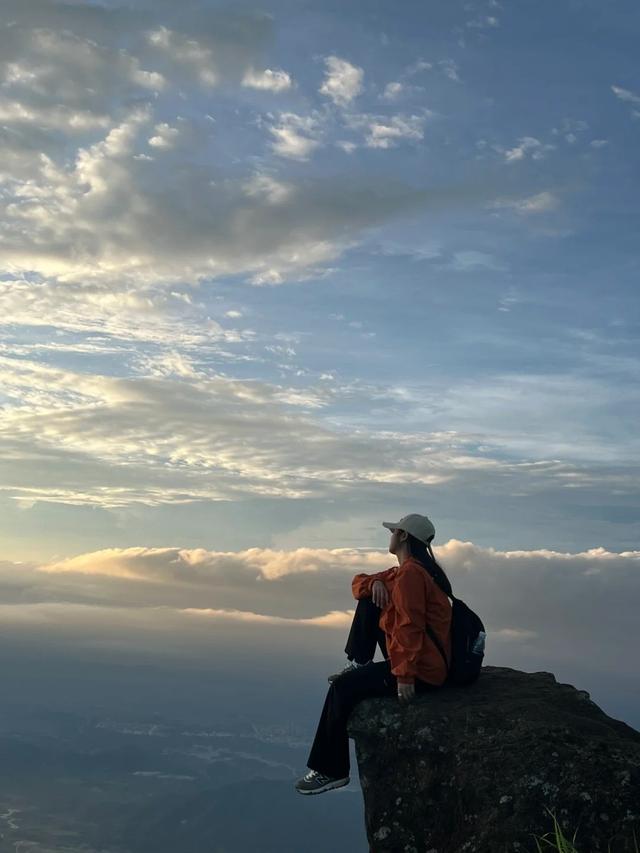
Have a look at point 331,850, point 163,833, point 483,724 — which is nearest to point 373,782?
point 483,724

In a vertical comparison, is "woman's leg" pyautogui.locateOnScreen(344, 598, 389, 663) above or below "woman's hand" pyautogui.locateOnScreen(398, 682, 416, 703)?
above

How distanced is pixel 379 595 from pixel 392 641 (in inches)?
24.1

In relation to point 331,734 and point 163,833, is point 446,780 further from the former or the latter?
point 163,833

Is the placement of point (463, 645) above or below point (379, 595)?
below

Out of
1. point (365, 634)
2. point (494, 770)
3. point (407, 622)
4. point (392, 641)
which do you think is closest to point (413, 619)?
point (407, 622)

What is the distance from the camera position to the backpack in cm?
1112

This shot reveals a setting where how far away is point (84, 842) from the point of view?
604 ft

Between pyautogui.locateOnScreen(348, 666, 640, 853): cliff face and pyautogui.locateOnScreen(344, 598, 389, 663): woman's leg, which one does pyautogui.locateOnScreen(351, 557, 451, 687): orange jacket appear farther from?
pyautogui.locateOnScreen(348, 666, 640, 853): cliff face

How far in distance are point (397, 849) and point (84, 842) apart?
20236cm

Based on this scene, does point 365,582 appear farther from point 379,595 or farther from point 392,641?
point 392,641

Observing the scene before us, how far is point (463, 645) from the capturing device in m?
11.2

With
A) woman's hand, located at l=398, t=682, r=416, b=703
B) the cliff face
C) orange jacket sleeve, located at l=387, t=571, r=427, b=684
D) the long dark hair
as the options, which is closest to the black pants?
the cliff face

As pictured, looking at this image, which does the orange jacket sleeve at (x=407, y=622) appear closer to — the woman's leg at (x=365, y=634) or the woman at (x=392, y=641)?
the woman at (x=392, y=641)

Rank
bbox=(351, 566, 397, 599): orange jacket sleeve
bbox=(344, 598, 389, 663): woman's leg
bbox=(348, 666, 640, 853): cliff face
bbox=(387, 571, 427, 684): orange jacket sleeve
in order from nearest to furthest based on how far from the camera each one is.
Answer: bbox=(348, 666, 640, 853): cliff face → bbox=(387, 571, 427, 684): orange jacket sleeve → bbox=(351, 566, 397, 599): orange jacket sleeve → bbox=(344, 598, 389, 663): woman's leg
